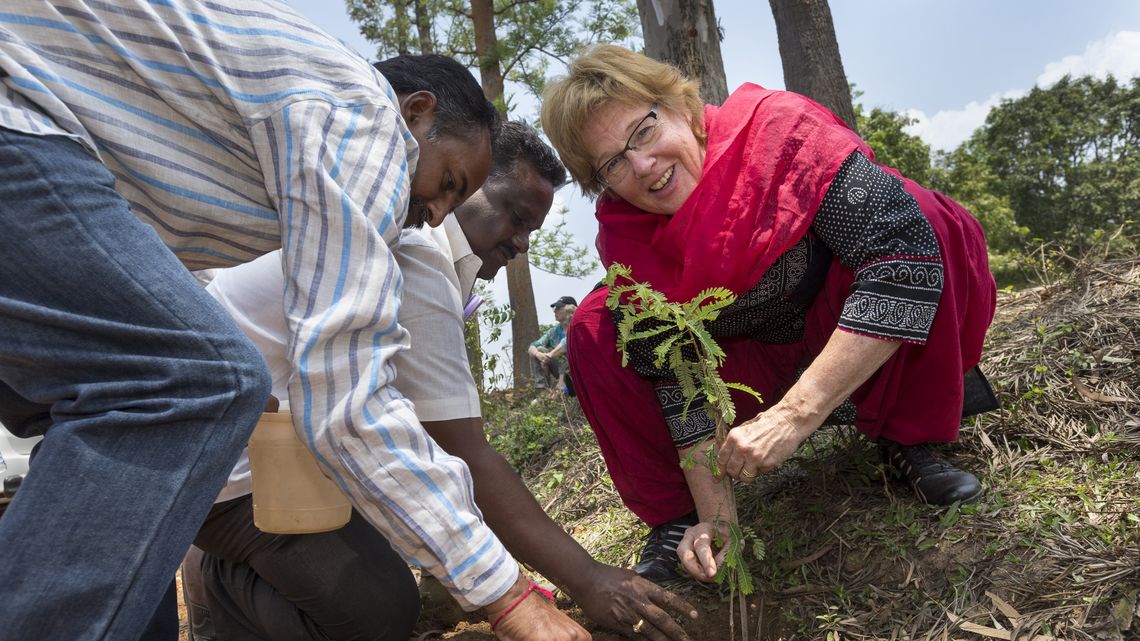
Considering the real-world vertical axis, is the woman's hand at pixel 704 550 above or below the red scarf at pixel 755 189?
below

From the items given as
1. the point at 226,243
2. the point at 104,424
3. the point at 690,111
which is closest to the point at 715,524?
the point at 690,111

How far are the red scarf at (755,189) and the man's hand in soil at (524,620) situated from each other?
1.11 meters

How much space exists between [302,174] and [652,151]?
1.30 meters

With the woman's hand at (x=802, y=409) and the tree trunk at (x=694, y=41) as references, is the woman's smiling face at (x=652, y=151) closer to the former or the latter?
the woman's hand at (x=802, y=409)

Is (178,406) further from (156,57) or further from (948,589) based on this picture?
(948,589)

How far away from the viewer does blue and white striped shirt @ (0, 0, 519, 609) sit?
1.46 m

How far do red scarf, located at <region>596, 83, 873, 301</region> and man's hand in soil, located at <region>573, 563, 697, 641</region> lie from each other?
85 cm

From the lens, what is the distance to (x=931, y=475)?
260 cm

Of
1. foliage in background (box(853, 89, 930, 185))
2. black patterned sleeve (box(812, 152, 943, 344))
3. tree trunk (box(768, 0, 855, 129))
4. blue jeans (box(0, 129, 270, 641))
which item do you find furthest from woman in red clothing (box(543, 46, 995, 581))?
foliage in background (box(853, 89, 930, 185))

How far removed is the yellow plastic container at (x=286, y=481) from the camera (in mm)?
1771

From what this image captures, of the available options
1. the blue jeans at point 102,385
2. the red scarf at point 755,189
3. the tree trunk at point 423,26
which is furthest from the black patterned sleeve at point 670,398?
the tree trunk at point 423,26

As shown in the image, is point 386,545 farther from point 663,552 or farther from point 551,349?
point 551,349

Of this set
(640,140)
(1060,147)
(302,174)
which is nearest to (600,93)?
(640,140)

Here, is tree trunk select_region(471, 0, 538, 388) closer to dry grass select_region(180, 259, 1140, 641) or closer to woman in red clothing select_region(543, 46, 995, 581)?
dry grass select_region(180, 259, 1140, 641)
